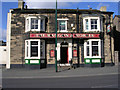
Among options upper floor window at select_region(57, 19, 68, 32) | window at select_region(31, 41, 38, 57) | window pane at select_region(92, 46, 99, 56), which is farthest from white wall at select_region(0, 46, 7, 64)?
window pane at select_region(92, 46, 99, 56)

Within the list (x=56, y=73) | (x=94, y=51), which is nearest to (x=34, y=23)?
(x=56, y=73)

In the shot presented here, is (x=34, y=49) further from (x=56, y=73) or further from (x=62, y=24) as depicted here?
(x=56, y=73)

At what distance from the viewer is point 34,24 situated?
18438 mm

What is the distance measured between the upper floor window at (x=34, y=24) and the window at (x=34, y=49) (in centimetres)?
182

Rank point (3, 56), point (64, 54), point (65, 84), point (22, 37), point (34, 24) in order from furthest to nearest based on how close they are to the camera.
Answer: point (3, 56) → point (64, 54) → point (22, 37) → point (34, 24) → point (65, 84)

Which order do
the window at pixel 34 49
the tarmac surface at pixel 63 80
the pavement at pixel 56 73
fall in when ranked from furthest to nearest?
1. the window at pixel 34 49
2. the pavement at pixel 56 73
3. the tarmac surface at pixel 63 80

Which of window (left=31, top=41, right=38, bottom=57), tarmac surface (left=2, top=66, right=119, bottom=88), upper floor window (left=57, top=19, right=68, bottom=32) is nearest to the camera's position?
tarmac surface (left=2, top=66, right=119, bottom=88)

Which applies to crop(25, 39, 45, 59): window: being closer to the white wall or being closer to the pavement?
the pavement

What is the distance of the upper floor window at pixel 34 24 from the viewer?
59.7 feet

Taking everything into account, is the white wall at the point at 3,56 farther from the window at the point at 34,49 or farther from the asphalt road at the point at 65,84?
the asphalt road at the point at 65,84

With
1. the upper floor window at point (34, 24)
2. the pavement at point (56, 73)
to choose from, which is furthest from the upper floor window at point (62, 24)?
the pavement at point (56, 73)

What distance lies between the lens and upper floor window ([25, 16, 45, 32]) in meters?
18.2

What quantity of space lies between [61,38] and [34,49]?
13.9 ft

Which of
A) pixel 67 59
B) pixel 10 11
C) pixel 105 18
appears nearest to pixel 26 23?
pixel 10 11
